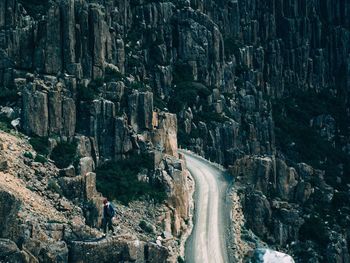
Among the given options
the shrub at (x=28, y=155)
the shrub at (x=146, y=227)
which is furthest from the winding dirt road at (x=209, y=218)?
the shrub at (x=28, y=155)

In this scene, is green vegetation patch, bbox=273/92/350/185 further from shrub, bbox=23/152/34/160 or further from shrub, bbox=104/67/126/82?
shrub, bbox=23/152/34/160

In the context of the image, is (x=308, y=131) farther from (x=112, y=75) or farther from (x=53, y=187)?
(x=53, y=187)

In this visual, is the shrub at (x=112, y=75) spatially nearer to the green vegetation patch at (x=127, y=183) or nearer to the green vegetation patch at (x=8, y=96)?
the green vegetation patch at (x=127, y=183)

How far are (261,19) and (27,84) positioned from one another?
82505 mm

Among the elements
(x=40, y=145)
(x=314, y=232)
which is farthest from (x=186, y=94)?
(x=40, y=145)

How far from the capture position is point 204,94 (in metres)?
98.9

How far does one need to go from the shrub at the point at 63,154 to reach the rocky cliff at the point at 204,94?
20 cm

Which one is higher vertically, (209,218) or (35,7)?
(35,7)

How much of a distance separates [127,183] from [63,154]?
580 centimetres

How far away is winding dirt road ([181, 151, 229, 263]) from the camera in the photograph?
165 ft

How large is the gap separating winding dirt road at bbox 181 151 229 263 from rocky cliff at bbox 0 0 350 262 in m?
1.98

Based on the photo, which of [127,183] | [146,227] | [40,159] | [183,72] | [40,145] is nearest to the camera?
[146,227]

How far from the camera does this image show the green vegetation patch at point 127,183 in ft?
174

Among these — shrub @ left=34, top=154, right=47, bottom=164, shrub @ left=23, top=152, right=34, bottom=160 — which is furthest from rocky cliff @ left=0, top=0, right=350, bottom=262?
shrub @ left=23, top=152, right=34, bottom=160
